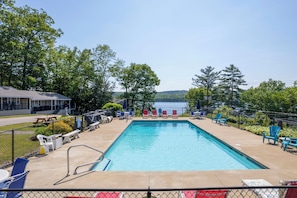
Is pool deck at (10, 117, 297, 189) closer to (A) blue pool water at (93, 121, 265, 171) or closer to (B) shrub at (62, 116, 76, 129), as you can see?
(A) blue pool water at (93, 121, 265, 171)

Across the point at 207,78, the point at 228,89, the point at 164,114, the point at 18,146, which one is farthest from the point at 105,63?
the point at 228,89

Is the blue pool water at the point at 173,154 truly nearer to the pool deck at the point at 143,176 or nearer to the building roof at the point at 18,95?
the pool deck at the point at 143,176

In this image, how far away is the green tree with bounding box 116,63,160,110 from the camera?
33.5 m

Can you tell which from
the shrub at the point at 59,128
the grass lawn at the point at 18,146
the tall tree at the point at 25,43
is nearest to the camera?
the grass lawn at the point at 18,146

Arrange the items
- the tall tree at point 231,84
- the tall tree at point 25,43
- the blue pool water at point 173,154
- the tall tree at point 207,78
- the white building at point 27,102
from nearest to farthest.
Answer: the blue pool water at point 173,154 → the white building at point 27,102 → the tall tree at point 25,43 → the tall tree at point 207,78 → the tall tree at point 231,84

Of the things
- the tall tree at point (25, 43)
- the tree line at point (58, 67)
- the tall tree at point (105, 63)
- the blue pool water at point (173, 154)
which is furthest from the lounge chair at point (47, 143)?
the tall tree at point (25, 43)

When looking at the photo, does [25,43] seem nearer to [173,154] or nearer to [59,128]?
[59,128]

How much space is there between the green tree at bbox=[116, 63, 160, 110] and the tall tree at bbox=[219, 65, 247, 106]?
18278 millimetres

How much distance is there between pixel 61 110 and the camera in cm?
2994

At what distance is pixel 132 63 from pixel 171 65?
24.1 ft

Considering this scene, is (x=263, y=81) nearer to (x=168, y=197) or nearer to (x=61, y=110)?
(x=61, y=110)

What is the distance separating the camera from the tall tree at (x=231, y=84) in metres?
43.9

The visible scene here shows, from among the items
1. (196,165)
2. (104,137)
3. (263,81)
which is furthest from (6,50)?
(263,81)

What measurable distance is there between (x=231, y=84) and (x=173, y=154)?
131ft
